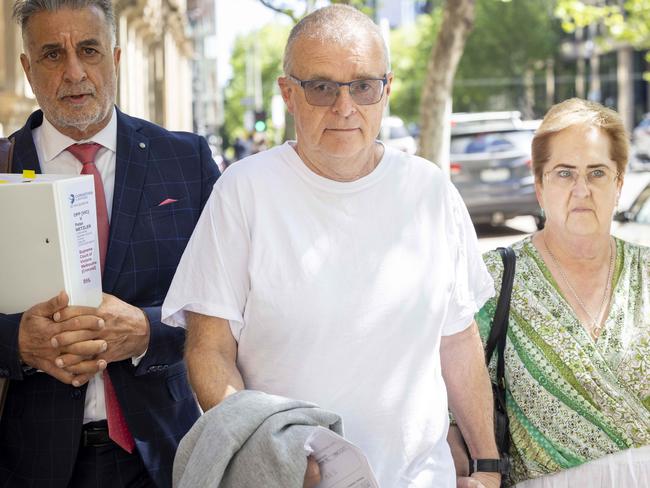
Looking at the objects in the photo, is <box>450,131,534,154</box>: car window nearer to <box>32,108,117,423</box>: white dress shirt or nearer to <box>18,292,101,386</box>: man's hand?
<box>32,108,117,423</box>: white dress shirt

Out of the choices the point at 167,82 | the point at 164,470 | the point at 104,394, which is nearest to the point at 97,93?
the point at 104,394

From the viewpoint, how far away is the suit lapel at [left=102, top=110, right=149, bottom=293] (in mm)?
3273

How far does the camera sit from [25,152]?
342 cm

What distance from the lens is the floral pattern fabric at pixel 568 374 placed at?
3.24 metres

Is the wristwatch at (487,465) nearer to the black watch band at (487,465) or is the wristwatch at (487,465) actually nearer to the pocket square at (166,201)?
the black watch band at (487,465)

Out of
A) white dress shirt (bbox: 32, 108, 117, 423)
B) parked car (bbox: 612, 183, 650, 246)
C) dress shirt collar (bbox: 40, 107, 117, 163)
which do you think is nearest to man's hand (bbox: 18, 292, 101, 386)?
white dress shirt (bbox: 32, 108, 117, 423)

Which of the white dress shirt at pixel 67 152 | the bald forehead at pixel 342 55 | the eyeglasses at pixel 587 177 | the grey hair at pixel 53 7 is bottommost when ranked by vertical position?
the eyeglasses at pixel 587 177

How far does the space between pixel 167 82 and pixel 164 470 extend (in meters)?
28.9

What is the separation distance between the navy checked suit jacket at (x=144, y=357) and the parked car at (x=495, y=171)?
51.8 ft

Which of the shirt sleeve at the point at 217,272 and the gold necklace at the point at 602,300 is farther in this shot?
the gold necklace at the point at 602,300

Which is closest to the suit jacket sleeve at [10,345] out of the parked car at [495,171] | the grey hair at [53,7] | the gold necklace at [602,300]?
the grey hair at [53,7]

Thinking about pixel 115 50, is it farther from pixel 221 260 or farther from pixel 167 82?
pixel 167 82

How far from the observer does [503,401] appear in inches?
132

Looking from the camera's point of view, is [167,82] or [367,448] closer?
[367,448]
